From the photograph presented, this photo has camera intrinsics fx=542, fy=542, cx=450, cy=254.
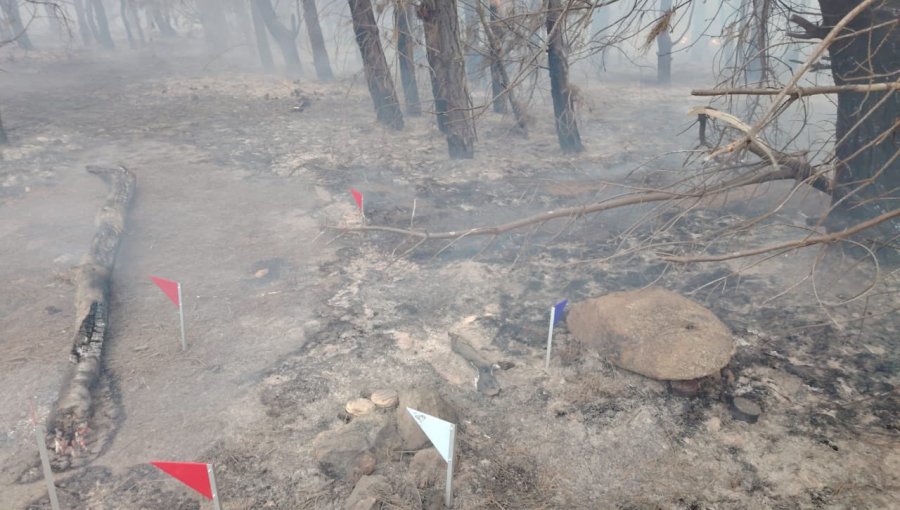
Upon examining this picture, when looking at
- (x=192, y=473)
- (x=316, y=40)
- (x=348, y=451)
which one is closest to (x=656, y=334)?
(x=348, y=451)

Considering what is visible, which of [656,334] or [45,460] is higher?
[45,460]

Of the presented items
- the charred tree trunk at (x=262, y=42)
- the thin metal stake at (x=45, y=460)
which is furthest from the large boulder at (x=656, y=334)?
the charred tree trunk at (x=262, y=42)

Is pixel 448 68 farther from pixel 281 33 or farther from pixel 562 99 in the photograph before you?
pixel 281 33

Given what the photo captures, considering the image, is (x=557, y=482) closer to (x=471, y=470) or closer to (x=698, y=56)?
(x=471, y=470)

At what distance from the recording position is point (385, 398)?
4.22 metres

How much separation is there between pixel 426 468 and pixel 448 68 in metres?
7.85

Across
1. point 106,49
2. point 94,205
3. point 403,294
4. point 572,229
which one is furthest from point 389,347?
point 106,49

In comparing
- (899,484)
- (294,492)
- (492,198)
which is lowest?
(899,484)

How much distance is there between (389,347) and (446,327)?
65cm

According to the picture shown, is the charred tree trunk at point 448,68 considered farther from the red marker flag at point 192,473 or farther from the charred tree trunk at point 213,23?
the charred tree trunk at point 213,23

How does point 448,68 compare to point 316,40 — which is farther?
point 316,40

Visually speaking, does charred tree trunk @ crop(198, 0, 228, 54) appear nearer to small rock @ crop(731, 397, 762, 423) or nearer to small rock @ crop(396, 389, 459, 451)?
small rock @ crop(396, 389, 459, 451)

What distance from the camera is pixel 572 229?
7.49 meters

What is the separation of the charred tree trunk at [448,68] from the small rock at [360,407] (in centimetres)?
559
